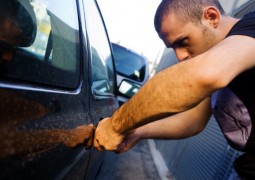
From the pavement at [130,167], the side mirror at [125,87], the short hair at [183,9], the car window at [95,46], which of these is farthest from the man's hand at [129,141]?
the pavement at [130,167]

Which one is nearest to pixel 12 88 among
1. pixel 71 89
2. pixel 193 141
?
pixel 71 89

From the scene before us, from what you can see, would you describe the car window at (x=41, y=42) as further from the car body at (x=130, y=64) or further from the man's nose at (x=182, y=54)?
the car body at (x=130, y=64)

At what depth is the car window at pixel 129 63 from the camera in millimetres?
7008

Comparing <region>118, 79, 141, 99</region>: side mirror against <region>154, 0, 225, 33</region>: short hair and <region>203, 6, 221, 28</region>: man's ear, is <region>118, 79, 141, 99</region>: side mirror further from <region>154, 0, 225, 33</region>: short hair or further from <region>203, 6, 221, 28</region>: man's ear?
<region>203, 6, 221, 28</region>: man's ear

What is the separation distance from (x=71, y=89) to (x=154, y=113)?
A: 386 mm

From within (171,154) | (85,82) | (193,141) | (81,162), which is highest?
(85,82)

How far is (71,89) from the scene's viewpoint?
1.15 metres

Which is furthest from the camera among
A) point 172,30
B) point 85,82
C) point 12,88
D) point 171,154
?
point 171,154

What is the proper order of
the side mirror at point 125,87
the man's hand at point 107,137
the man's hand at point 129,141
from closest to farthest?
the man's hand at point 107,137 < the man's hand at point 129,141 < the side mirror at point 125,87

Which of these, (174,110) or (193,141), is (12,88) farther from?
(193,141)

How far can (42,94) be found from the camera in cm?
83

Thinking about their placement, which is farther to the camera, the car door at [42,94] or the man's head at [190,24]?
the man's head at [190,24]

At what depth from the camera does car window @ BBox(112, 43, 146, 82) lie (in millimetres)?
7008

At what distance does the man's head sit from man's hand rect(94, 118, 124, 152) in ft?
2.36
